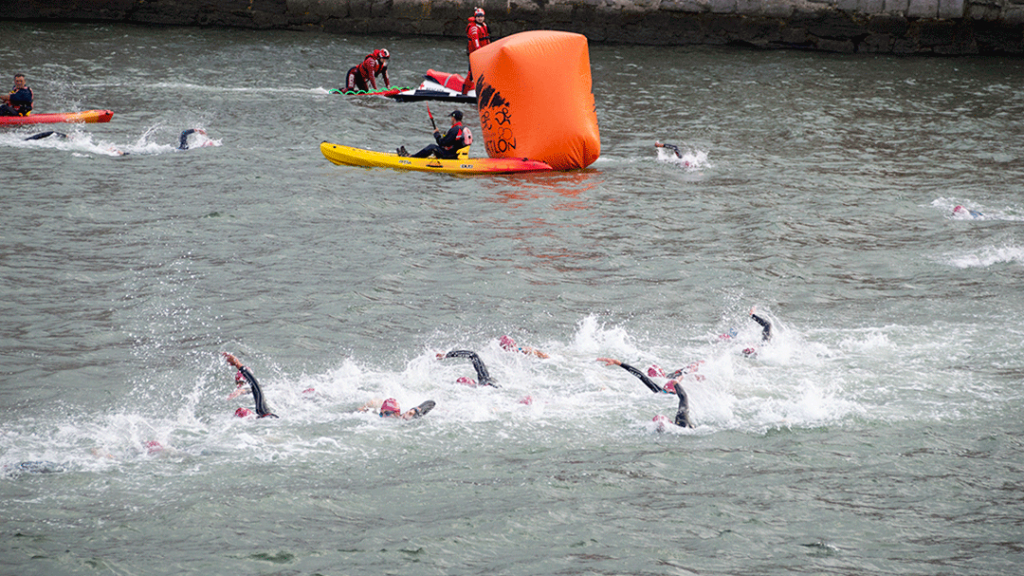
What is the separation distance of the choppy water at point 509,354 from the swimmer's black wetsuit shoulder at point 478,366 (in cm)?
14

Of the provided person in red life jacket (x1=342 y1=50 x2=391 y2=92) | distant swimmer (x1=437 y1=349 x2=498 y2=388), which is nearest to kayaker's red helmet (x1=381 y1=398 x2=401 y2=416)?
distant swimmer (x1=437 y1=349 x2=498 y2=388)

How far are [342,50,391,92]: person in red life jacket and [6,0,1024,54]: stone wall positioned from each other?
25.7 feet

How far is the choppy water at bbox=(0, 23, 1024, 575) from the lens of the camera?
20.4 feet

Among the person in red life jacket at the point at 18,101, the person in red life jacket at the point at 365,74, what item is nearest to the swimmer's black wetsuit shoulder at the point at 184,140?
the person in red life jacket at the point at 18,101

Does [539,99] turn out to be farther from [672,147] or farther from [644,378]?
[644,378]

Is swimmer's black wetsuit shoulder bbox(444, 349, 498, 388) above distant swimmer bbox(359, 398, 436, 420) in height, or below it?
above

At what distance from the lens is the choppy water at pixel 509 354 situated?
6.21 meters

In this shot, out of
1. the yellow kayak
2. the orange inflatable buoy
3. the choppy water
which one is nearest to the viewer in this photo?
the choppy water

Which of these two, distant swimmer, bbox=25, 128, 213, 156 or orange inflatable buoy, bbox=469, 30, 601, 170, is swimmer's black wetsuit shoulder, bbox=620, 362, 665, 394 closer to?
orange inflatable buoy, bbox=469, 30, 601, 170

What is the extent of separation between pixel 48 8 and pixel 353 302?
2346cm

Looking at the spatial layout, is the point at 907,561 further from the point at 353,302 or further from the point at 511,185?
the point at 511,185

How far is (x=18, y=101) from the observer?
56.5 ft

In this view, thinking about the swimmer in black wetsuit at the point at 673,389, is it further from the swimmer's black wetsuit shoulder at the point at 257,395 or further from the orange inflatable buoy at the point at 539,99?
the orange inflatable buoy at the point at 539,99

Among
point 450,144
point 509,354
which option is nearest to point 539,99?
point 450,144
